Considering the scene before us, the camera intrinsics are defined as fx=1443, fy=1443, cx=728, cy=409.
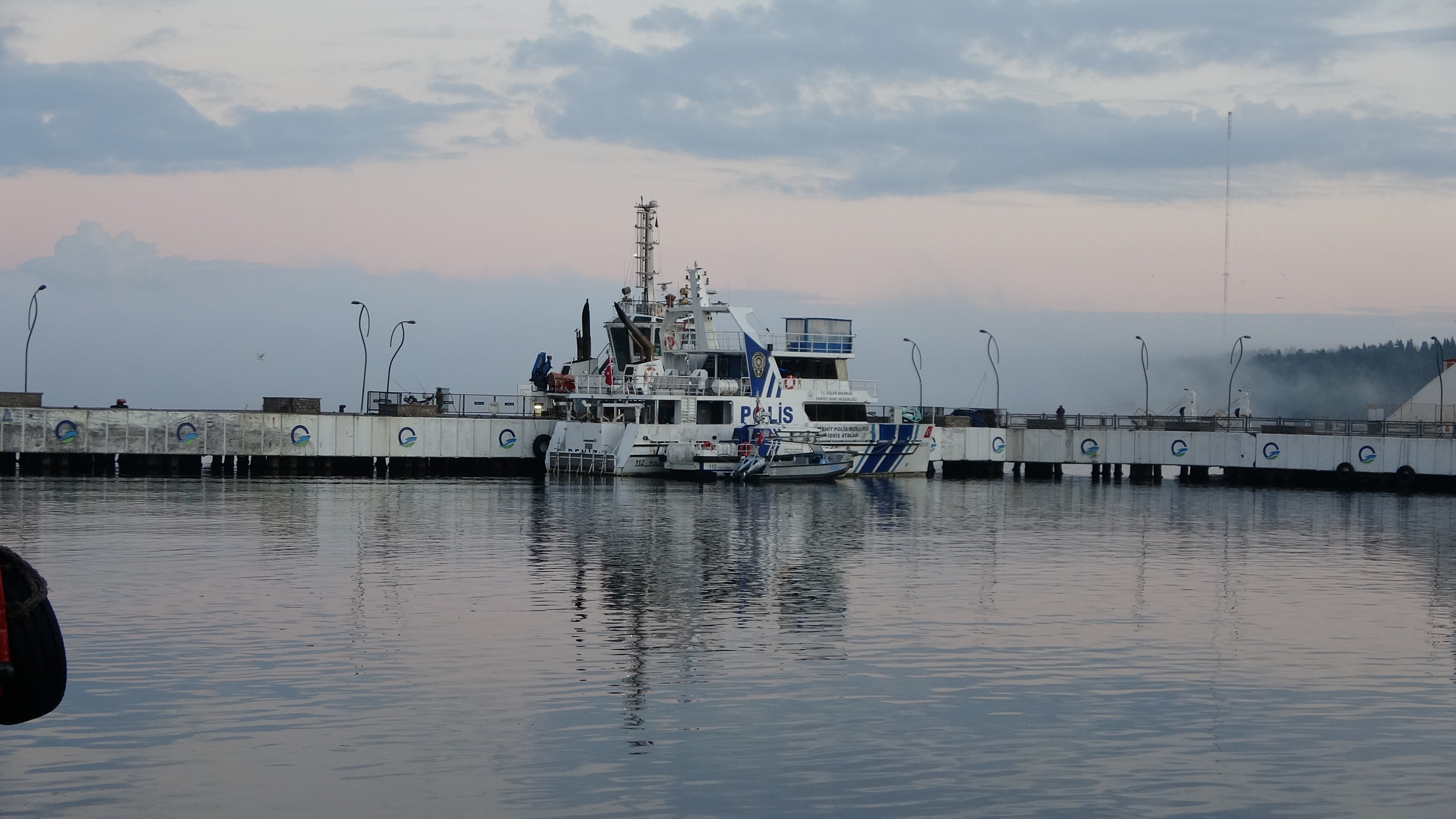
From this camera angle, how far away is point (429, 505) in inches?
2222

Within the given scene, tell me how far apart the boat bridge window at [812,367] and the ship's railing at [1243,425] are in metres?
19.8

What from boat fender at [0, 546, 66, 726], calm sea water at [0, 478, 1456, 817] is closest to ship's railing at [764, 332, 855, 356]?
calm sea water at [0, 478, 1456, 817]

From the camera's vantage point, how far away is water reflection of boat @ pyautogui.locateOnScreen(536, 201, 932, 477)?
7338 cm

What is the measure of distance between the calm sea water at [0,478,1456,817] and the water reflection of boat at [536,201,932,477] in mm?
28194

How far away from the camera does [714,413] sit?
74.8 meters

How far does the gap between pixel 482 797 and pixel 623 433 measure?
5818cm

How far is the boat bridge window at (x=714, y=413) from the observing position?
74.5 meters

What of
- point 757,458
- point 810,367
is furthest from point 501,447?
point 810,367

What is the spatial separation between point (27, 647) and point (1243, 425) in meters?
89.0

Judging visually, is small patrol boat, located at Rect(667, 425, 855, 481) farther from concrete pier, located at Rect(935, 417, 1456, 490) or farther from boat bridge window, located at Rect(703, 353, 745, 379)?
concrete pier, located at Rect(935, 417, 1456, 490)

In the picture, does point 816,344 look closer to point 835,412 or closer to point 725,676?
point 835,412

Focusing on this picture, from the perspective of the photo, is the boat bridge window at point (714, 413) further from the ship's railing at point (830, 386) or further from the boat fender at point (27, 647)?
the boat fender at point (27, 647)

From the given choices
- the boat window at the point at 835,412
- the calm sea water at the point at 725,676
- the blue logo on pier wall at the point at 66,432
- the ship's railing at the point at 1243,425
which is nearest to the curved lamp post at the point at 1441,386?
the ship's railing at the point at 1243,425

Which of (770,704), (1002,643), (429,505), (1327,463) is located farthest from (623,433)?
(770,704)
